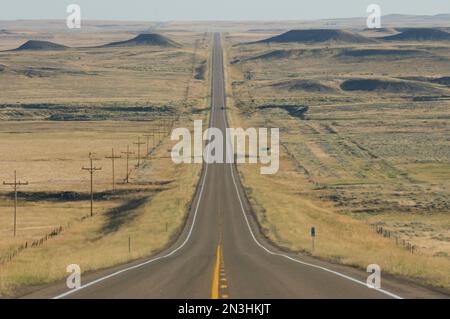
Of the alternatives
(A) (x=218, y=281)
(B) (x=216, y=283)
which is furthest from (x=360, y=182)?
(B) (x=216, y=283)

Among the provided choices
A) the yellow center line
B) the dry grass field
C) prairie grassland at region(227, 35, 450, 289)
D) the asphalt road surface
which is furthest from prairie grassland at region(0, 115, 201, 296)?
prairie grassland at region(227, 35, 450, 289)

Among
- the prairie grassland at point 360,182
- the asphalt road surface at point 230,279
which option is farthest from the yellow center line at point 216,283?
the prairie grassland at point 360,182

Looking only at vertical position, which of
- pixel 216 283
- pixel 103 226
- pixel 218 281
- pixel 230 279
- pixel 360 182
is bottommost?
pixel 103 226

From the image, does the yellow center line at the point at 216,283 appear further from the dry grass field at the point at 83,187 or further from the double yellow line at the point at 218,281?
the dry grass field at the point at 83,187

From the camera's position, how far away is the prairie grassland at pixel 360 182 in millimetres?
48781

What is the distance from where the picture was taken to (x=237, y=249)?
4528 centimetres

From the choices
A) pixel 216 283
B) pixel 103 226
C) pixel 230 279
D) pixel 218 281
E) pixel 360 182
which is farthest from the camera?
pixel 360 182

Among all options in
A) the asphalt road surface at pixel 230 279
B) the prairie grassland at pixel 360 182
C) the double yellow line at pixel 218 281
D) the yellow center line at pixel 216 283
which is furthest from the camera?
the prairie grassland at pixel 360 182

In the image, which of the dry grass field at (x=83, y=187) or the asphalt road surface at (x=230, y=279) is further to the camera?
the dry grass field at (x=83, y=187)

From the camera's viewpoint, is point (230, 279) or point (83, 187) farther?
point (83, 187)

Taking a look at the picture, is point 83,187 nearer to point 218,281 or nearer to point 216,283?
point 218,281

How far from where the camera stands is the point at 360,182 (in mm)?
93688

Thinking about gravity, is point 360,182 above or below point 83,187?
above

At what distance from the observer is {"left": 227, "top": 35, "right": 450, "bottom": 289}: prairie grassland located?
4878cm
